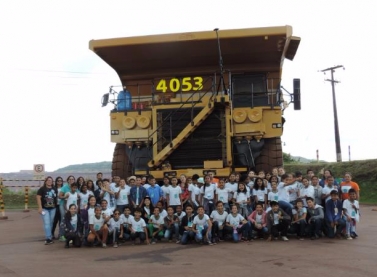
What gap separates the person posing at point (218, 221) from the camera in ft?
29.1

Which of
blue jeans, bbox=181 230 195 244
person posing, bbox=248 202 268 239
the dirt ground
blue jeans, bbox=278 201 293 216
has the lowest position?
the dirt ground

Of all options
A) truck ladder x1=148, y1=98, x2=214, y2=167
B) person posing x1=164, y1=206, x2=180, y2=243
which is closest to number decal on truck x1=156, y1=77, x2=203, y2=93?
truck ladder x1=148, y1=98, x2=214, y2=167

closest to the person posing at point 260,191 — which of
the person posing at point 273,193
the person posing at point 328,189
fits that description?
the person posing at point 273,193

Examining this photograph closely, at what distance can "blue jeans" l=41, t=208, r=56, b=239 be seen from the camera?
9306mm

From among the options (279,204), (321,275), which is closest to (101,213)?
(279,204)

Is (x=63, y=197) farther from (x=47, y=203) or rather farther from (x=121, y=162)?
(x=121, y=162)

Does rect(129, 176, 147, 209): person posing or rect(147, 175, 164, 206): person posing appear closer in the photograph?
rect(129, 176, 147, 209): person posing

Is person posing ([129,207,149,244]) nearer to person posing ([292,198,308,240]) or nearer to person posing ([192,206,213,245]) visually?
person posing ([192,206,213,245])

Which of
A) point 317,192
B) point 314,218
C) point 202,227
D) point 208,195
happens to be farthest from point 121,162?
point 314,218

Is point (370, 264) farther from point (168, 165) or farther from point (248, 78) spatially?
point (248, 78)

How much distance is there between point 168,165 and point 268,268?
5323 mm

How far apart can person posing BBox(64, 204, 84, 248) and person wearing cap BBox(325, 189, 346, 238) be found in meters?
4.72

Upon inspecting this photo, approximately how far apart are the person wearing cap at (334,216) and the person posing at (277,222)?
0.79 m

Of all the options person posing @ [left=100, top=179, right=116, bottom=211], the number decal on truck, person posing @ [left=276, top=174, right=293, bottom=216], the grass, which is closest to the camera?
person posing @ [left=276, top=174, right=293, bottom=216]
